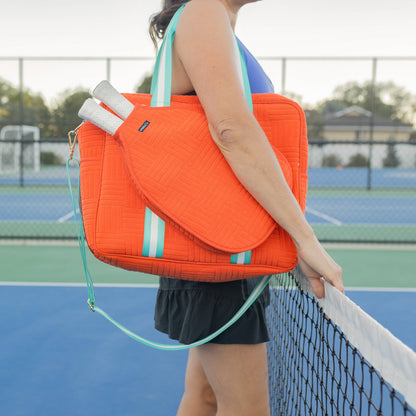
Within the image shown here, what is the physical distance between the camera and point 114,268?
536 cm

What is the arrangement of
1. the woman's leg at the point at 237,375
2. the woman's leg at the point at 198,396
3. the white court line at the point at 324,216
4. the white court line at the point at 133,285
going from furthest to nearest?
the white court line at the point at 324,216 → the white court line at the point at 133,285 → the woman's leg at the point at 198,396 → the woman's leg at the point at 237,375

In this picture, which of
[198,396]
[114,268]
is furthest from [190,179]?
[114,268]

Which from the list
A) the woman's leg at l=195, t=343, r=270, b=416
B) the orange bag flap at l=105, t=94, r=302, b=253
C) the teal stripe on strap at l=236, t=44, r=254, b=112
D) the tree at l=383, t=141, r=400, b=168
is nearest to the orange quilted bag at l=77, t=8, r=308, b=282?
the orange bag flap at l=105, t=94, r=302, b=253

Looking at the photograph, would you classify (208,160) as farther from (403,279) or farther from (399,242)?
(399,242)

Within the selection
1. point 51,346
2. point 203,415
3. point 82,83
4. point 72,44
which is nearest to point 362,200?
point 82,83

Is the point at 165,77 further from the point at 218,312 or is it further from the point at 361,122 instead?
the point at 361,122

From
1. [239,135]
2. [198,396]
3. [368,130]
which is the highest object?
[368,130]

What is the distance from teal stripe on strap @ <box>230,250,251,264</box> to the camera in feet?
3.41

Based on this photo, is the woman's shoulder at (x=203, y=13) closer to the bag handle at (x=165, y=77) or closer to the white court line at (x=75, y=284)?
the bag handle at (x=165, y=77)

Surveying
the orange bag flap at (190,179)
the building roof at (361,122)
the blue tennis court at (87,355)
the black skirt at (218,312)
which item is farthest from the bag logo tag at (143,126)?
the building roof at (361,122)

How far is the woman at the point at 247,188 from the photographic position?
1.03 meters

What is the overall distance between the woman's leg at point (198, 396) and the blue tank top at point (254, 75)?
0.72 m

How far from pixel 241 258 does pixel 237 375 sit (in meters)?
0.31

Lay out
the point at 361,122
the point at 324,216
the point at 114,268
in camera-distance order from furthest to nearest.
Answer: the point at 361,122
the point at 324,216
the point at 114,268
